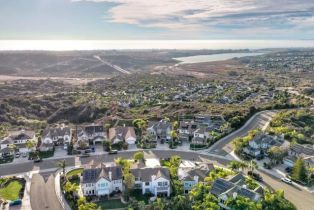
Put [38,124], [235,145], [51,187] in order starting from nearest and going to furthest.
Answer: [51,187] → [235,145] → [38,124]

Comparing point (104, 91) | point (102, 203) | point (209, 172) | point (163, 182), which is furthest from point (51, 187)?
point (104, 91)

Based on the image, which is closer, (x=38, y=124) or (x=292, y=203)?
(x=292, y=203)

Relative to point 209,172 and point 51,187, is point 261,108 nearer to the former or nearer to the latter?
point 209,172

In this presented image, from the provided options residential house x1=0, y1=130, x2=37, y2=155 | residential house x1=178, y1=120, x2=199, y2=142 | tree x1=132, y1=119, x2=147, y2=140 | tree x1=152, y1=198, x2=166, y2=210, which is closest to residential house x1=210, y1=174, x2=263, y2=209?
tree x1=152, y1=198, x2=166, y2=210

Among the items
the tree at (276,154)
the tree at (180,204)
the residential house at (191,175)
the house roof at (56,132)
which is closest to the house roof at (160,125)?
the house roof at (56,132)

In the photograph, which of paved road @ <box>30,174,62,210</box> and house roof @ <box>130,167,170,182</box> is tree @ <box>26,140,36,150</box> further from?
house roof @ <box>130,167,170,182</box>

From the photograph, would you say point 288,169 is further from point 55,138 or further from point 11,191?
point 55,138

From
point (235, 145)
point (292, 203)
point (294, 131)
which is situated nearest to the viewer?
point (292, 203)
